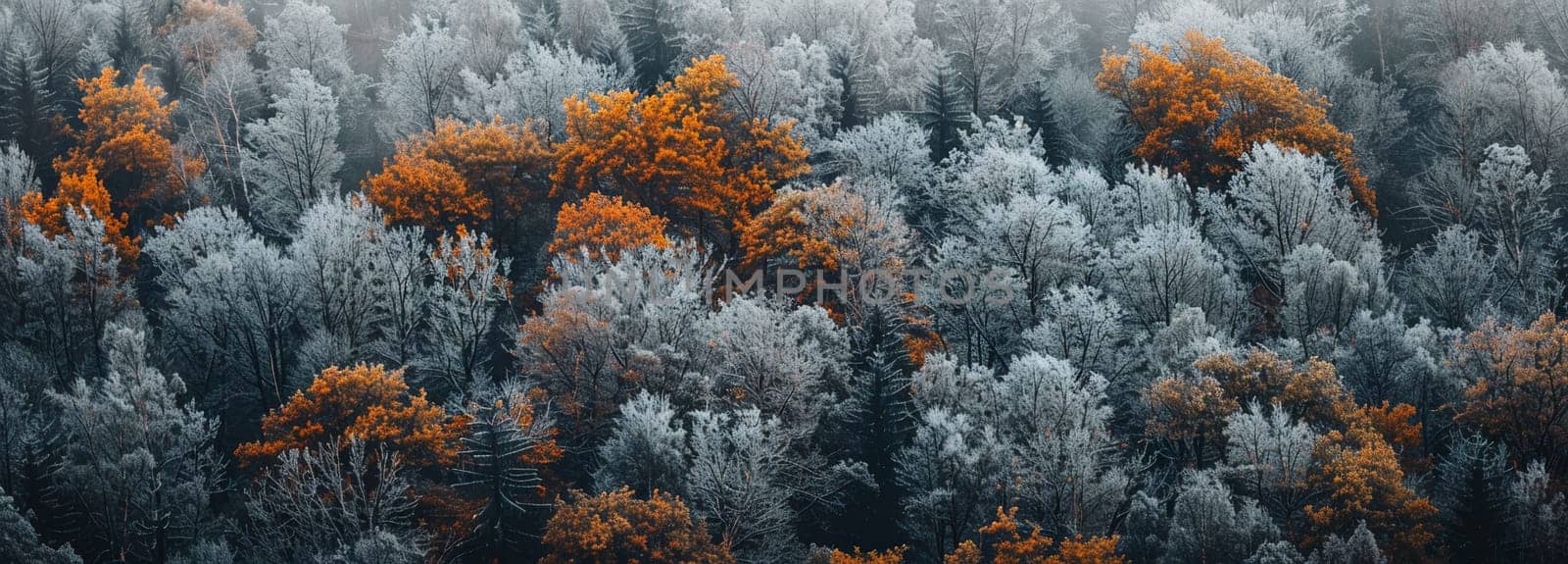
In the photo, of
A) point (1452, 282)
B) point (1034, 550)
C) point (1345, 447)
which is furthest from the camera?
point (1452, 282)

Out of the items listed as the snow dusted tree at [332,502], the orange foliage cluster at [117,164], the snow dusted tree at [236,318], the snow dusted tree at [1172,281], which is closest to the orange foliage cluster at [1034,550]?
the snow dusted tree at [1172,281]

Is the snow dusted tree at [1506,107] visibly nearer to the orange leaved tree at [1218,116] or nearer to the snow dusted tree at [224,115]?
the orange leaved tree at [1218,116]

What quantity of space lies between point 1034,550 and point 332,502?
67.3ft

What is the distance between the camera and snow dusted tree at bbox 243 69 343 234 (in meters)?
61.8

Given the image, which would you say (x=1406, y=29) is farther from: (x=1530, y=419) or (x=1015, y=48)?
(x=1530, y=419)

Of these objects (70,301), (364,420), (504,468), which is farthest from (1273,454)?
(70,301)

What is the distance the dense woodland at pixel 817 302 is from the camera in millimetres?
42125

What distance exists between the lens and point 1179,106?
54812 millimetres

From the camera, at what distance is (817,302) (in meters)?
48.5

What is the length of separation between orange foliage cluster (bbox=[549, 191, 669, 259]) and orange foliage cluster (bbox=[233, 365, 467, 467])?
337 inches

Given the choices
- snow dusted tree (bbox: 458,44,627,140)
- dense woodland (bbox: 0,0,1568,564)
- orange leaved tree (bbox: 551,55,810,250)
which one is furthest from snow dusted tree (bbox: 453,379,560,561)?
snow dusted tree (bbox: 458,44,627,140)

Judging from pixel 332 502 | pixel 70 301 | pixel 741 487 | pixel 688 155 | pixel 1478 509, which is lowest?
pixel 1478 509

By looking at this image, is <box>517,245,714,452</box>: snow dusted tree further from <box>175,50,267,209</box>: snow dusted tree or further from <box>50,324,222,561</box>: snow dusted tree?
<box>175,50,267,209</box>: snow dusted tree

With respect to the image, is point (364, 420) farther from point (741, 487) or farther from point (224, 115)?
point (224, 115)
